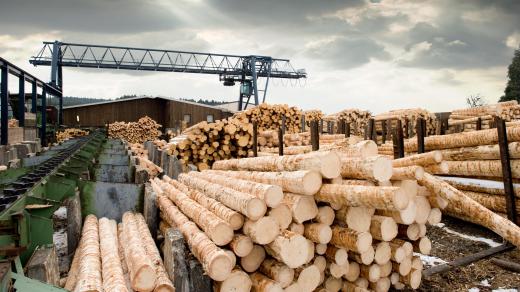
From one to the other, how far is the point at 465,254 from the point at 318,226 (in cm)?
388

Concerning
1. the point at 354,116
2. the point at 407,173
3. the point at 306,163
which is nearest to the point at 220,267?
the point at 306,163

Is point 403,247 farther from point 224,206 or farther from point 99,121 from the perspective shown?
point 99,121

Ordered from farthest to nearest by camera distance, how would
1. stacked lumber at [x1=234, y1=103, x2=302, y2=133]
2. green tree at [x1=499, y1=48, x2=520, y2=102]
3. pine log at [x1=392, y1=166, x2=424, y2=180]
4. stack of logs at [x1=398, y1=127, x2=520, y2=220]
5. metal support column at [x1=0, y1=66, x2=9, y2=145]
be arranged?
green tree at [x1=499, y1=48, x2=520, y2=102] < stacked lumber at [x1=234, y1=103, x2=302, y2=133] < metal support column at [x1=0, y1=66, x2=9, y2=145] < stack of logs at [x1=398, y1=127, x2=520, y2=220] < pine log at [x1=392, y1=166, x2=424, y2=180]

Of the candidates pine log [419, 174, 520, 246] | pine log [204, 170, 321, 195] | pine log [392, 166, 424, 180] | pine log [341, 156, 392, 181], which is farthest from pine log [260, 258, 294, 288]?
pine log [419, 174, 520, 246]

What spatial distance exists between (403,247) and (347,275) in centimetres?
75

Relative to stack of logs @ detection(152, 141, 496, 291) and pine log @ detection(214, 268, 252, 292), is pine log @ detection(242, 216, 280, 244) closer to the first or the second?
stack of logs @ detection(152, 141, 496, 291)

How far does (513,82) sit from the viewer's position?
4291 cm

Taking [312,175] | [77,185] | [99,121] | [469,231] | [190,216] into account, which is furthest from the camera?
[99,121]

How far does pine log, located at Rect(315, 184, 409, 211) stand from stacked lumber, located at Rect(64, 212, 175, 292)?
178cm

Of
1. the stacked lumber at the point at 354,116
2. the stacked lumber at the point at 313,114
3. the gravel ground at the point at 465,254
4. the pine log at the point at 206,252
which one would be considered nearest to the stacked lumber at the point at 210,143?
the gravel ground at the point at 465,254

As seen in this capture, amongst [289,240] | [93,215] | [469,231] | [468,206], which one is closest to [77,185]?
[93,215]

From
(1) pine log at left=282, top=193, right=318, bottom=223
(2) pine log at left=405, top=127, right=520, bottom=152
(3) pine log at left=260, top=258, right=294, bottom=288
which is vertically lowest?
(3) pine log at left=260, top=258, right=294, bottom=288

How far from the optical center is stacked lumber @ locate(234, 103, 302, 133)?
56.6 ft

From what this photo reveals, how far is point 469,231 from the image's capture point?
24.2 ft
